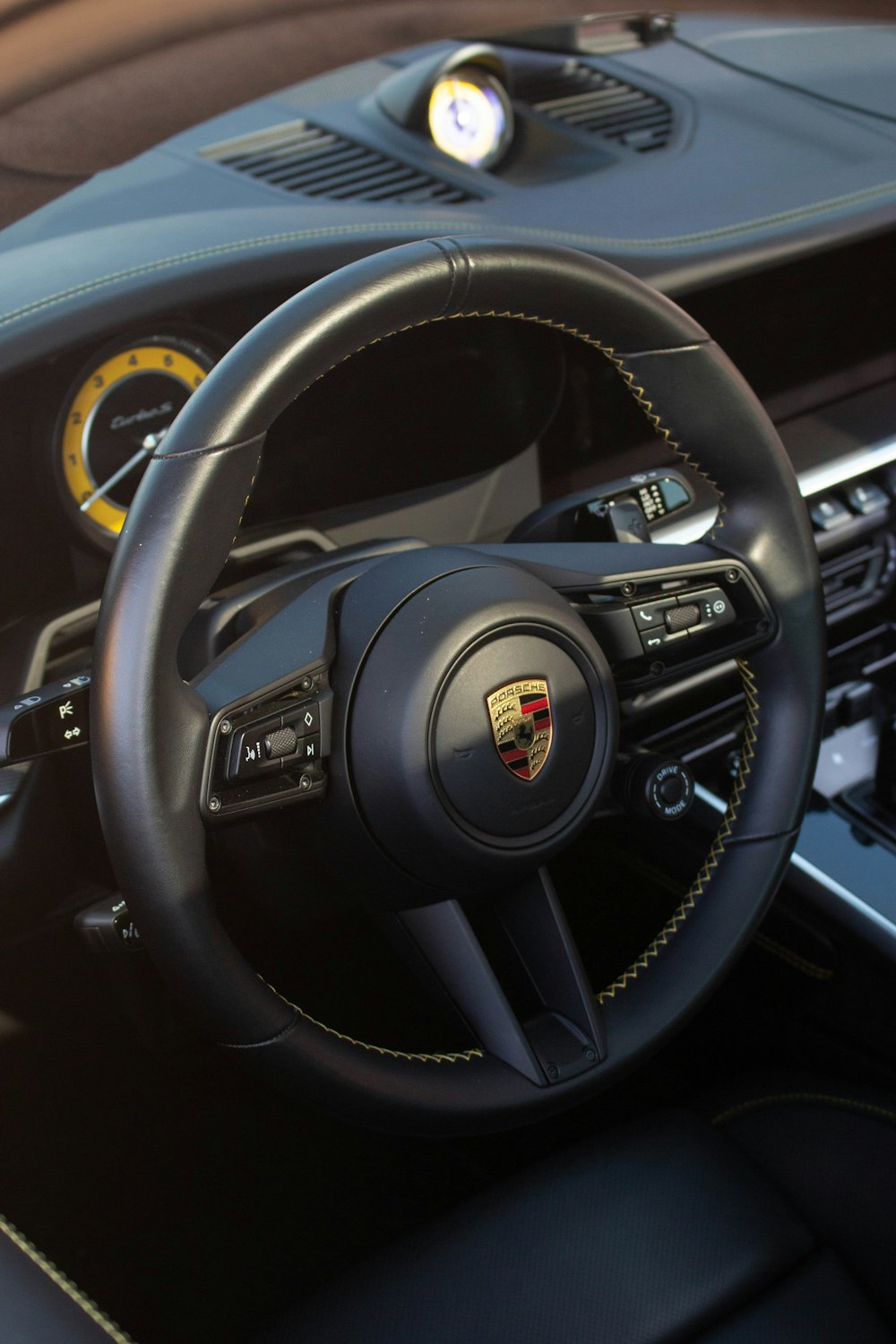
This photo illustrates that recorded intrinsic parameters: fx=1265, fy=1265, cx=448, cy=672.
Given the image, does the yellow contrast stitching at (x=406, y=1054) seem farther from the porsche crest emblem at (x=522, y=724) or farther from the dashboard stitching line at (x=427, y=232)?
the dashboard stitching line at (x=427, y=232)

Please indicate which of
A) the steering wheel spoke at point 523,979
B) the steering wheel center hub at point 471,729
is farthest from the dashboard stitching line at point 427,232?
the steering wheel spoke at point 523,979

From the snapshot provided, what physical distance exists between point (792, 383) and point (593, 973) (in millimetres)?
992

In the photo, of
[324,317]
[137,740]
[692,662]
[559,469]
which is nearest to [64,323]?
[324,317]

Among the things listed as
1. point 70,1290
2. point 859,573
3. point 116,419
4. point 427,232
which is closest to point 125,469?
point 116,419

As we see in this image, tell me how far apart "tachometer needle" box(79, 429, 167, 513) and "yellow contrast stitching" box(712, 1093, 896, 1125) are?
94 cm

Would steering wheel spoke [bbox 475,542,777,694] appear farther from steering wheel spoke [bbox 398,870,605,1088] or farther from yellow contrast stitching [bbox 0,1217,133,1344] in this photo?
yellow contrast stitching [bbox 0,1217,133,1344]

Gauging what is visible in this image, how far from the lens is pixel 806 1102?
4.30 ft

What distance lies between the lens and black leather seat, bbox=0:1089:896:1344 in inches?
41.8

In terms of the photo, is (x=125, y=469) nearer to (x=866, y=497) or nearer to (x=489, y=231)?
(x=489, y=231)

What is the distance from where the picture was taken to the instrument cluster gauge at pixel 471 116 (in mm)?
1669

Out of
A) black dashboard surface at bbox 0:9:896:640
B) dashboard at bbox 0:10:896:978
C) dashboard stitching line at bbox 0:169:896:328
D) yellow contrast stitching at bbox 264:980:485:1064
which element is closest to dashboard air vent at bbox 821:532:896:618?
dashboard at bbox 0:10:896:978

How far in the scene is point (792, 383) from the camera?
6.69 ft

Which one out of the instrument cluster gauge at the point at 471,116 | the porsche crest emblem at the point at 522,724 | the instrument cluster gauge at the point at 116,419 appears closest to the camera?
the porsche crest emblem at the point at 522,724

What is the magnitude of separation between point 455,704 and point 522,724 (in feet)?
0.19
